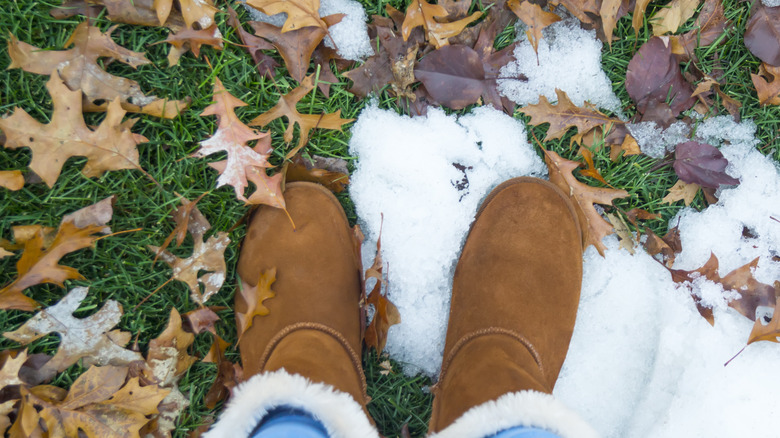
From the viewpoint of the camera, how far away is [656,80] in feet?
5.35

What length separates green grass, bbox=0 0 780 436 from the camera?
150cm

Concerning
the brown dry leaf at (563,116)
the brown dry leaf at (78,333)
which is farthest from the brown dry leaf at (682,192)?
the brown dry leaf at (78,333)

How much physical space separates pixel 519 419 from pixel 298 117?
3.67 ft

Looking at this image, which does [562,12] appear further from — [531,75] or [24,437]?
[24,437]

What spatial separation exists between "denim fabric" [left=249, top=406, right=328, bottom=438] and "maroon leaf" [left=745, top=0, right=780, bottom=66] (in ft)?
6.21

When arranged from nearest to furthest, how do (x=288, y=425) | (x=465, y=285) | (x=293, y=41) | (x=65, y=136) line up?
(x=288, y=425) < (x=65, y=136) < (x=293, y=41) < (x=465, y=285)

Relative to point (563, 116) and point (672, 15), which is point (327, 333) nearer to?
point (563, 116)

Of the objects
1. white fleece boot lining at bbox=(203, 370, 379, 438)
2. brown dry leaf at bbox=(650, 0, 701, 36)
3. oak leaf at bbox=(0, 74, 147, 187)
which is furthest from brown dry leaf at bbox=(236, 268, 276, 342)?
brown dry leaf at bbox=(650, 0, 701, 36)

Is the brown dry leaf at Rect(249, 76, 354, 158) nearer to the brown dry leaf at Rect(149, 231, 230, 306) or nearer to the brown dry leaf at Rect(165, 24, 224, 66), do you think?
the brown dry leaf at Rect(165, 24, 224, 66)

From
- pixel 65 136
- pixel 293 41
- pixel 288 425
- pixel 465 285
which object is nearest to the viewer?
pixel 288 425

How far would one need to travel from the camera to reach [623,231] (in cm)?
168

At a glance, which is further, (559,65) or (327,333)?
(559,65)

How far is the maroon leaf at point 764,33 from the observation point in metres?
1.61

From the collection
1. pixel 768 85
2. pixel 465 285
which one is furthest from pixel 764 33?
pixel 465 285
